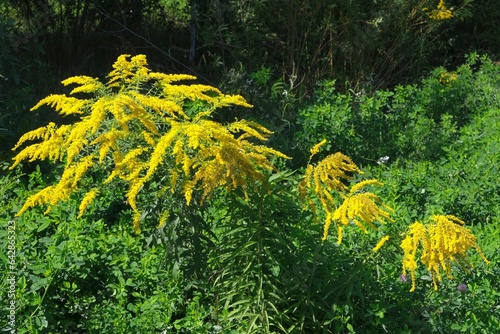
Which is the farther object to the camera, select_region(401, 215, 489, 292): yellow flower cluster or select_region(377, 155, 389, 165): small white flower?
select_region(377, 155, 389, 165): small white flower

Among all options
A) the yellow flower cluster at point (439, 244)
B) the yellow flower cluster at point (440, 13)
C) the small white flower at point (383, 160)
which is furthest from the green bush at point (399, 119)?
the yellow flower cluster at point (439, 244)

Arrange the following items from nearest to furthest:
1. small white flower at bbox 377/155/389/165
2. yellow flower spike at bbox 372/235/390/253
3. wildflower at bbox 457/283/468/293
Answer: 1. yellow flower spike at bbox 372/235/390/253
2. wildflower at bbox 457/283/468/293
3. small white flower at bbox 377/155/389/165

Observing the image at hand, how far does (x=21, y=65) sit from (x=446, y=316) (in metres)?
3.95

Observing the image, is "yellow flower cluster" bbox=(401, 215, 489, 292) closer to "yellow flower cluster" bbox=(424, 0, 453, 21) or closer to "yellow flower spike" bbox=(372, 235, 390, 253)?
"yellow flower spike" bbox=(372, 235, 390, 253)

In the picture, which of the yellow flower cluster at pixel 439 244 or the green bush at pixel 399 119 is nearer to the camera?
the yellow flower cluster at pixel 439 244

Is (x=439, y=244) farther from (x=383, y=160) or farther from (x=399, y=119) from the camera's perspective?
(x=399, y=119)

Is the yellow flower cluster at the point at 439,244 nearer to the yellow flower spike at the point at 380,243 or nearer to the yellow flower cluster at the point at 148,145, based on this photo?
the yellow flower spike at the point at 380,243

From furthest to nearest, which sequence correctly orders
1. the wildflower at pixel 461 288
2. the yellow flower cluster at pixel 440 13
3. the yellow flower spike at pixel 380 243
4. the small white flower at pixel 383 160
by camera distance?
the yellow flower cluster at pixel 440 13 < the small white flower at pixel 383 160 < the wildflower at pixel 461 288 < the yellow flower spike at pixel 380 243

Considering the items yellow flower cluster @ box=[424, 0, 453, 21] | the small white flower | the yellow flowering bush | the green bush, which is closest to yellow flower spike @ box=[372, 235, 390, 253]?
the yellow flowering bush

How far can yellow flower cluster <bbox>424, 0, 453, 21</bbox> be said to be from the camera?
728cm

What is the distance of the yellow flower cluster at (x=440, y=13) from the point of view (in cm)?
728

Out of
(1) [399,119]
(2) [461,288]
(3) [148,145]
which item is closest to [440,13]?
(1) [399,119]

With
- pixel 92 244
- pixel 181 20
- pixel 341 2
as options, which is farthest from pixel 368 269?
pixel 181 20

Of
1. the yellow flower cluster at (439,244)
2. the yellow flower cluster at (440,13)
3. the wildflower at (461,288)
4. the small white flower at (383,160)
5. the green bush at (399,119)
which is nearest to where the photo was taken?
the yellow flower cluster at (439,244)
